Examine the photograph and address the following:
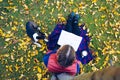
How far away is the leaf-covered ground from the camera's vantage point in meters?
4.89

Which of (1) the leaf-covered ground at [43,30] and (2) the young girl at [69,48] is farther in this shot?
(1) the leaf-covered ground at [43,30]

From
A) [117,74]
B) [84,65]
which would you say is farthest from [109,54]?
[117,74]

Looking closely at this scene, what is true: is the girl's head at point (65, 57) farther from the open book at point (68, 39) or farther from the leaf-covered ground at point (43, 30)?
the leaf-covered ground at point (43, 30)

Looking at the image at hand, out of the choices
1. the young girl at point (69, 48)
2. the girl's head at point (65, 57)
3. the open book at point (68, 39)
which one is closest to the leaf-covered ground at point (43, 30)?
the young girl at point (69, 48)

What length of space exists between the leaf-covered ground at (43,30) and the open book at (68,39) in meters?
0.58

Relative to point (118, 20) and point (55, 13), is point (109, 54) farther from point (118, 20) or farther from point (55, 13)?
point (55, 13)

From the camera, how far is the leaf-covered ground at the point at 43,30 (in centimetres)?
489

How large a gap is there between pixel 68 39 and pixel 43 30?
832 millimetres

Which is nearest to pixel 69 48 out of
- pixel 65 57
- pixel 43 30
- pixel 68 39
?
pixel 65 57

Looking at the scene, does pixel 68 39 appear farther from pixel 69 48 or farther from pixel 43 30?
pixel 69 48

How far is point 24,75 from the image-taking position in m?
4.85

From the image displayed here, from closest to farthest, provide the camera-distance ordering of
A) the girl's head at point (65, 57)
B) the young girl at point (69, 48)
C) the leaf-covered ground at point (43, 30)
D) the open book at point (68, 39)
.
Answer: the girl's head at point (65, 57)
the young girl at point (69, 48)
the open book at point (68, 39)
the leaf-covered ground at point (43, 30)

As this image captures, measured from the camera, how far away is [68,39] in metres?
4.64

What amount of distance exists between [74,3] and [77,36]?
1208 mm
